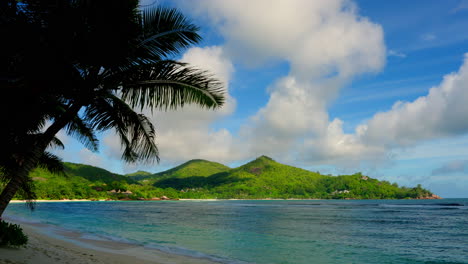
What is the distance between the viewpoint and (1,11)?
20.4 ft

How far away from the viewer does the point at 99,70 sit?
22.0 ft

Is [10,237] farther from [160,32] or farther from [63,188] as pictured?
[63,188]

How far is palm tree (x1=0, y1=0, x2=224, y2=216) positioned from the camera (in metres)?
5.92

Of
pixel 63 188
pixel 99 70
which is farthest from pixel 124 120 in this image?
pixel 63 188

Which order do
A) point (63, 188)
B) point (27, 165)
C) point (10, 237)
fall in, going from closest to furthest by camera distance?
1. point (27, 165)
2. point (10, 237)
3. point (63, 188)

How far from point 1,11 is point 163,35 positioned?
332 centimetres

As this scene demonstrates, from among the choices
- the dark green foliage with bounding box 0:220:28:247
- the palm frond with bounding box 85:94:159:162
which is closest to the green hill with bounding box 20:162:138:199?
the dark green foliage with bounding box 0:220:28:247

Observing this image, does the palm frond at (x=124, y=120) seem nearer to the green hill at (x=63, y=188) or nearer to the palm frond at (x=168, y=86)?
the palm frond at (x=168, y=86)

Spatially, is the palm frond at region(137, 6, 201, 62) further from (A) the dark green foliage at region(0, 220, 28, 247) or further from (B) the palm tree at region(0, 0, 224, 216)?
(A) the dark green foliage at region(0, 220, 28, 247)

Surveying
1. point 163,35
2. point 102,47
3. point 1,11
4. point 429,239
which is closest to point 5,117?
point 1,11

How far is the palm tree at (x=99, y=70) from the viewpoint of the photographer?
592 cm

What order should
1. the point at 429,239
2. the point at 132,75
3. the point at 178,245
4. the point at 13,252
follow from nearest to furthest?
1. the point at 132,75
2. the point at 13,252
3. the point at 178,245
4. the point at 429,239

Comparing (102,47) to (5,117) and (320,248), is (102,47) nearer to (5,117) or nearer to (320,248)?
(5,117)

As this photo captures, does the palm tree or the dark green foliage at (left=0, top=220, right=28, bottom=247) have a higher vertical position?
the palm tree
